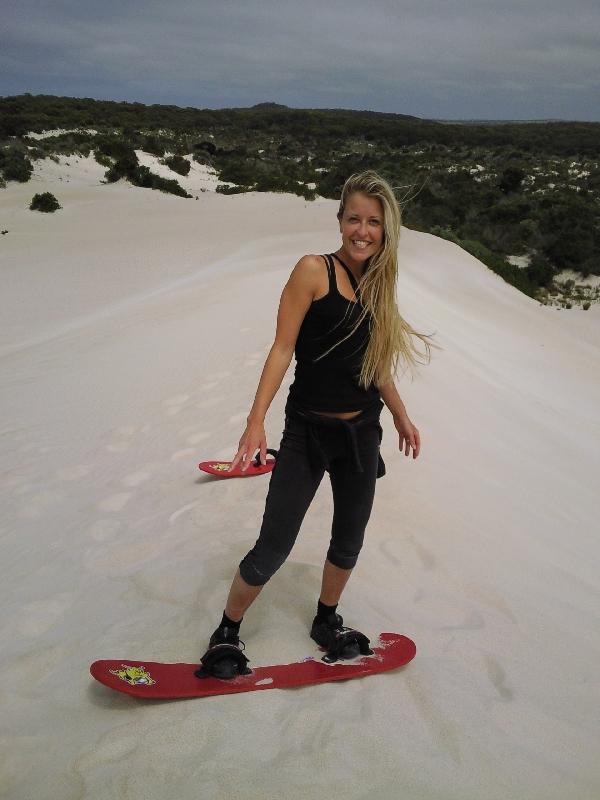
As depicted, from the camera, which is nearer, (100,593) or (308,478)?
(308,478)

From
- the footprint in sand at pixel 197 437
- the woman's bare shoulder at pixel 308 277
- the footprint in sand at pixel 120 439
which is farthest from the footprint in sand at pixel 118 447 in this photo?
the woman's bare shoulder at pixel 308 277

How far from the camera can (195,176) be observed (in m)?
26.6

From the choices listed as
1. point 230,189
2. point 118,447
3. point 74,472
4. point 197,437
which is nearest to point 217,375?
point 197,437

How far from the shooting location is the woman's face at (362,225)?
2225 mm

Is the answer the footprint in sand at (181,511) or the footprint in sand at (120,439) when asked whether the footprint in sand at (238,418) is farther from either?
the footprint in sand at (181,511)

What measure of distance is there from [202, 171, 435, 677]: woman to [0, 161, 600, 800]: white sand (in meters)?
0.41

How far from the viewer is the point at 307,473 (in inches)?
91.6

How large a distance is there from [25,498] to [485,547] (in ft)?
9.57

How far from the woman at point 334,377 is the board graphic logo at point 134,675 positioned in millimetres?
204

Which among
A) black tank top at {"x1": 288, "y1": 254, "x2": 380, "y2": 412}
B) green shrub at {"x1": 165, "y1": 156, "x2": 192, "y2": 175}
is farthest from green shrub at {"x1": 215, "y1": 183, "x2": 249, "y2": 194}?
black tank top at {"x1": 288, "y1": 254, "x2": 380, "y2": 412}

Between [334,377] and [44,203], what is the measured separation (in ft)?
54.6

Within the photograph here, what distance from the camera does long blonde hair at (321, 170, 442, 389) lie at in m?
2.23

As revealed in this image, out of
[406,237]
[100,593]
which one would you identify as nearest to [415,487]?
[100,593]

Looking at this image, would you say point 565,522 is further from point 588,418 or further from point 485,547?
point 588,418
